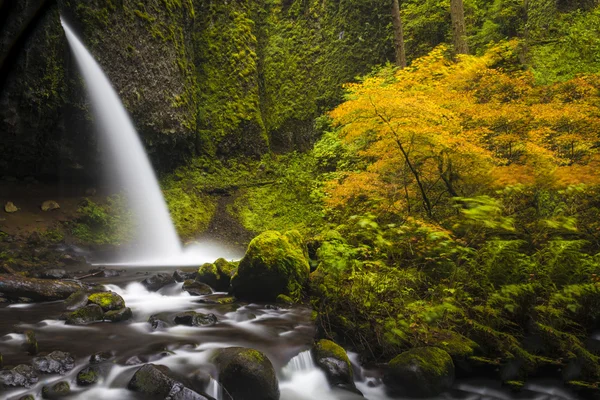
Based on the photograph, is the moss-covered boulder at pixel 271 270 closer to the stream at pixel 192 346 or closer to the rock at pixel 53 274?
the stream at pixel 192 346

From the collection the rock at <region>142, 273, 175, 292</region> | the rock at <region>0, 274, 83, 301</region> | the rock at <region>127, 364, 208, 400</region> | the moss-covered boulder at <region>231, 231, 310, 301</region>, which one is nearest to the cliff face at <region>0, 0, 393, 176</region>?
the rock at <region>0, 274, 83, 301</region>

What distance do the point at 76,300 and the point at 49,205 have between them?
7615 millimetres

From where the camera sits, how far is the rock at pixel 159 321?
567 centimetres

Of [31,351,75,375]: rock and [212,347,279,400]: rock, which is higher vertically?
[31,351,75,375]: rock

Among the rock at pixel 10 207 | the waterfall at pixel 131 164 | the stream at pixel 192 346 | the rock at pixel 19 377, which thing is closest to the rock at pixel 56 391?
the stream at pixel 192 346

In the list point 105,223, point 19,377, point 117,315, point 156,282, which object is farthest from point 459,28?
point 105,223

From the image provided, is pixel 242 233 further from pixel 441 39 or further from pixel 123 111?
pixel 441 39

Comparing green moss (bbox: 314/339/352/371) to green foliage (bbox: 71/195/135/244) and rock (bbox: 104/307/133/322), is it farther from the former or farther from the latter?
green foliage (bbox: 71/195/135/244)

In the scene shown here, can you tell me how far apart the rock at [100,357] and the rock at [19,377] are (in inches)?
22.5

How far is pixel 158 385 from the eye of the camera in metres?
3.84

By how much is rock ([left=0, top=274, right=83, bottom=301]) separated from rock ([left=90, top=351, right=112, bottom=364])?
3.18m

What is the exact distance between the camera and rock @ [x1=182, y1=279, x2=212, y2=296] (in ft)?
25.2

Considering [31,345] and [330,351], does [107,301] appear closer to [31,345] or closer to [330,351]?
[31,345]

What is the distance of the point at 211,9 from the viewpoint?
698 inches
